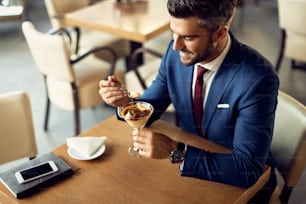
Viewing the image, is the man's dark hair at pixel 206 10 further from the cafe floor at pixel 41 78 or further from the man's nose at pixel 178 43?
the cafe floor at pixel 41 78

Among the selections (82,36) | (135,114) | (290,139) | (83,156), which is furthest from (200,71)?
(82,36)

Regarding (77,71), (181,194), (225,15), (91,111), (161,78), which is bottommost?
(91,111)

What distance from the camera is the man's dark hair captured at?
1516 millimetres

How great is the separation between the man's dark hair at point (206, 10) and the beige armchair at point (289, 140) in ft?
1.63

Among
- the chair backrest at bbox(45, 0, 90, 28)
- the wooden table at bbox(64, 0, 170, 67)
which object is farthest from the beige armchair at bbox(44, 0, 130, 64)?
the wooden table at bbox(64, 0, 170, 67)

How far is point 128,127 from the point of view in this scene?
1.87 meters

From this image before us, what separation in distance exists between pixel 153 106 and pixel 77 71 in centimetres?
135

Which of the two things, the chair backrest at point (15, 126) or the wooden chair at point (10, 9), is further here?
the wooden chair at point (10, 9)

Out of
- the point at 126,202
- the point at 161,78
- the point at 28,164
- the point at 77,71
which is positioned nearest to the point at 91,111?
the point at 77,71

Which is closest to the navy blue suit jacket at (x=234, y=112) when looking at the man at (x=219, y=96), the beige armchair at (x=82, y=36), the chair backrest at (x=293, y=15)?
the man at (x=219, y=96)

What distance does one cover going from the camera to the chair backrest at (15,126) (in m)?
1.90

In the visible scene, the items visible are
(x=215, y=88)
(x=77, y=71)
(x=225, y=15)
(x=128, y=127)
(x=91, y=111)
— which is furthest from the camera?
(x=91, y=111)

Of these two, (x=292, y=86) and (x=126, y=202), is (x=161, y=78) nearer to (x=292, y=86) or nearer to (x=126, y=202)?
(x=126, y=202)

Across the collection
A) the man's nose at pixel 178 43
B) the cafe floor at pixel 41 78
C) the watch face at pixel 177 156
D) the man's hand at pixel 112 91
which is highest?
the man's nose at pixel 178 43
